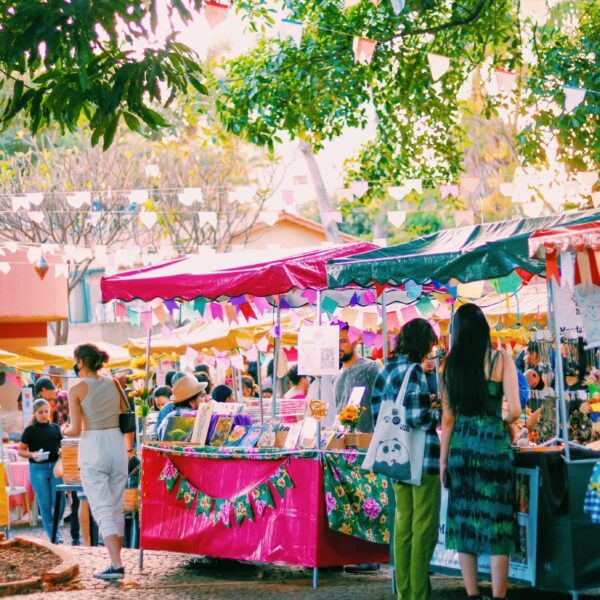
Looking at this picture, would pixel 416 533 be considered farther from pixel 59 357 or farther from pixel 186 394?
pixel 59 357

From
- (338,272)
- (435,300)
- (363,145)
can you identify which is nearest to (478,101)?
Answer: (363,145)

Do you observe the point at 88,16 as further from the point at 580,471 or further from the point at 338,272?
the point at 580,471

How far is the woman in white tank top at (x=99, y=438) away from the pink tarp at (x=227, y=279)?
758 mm

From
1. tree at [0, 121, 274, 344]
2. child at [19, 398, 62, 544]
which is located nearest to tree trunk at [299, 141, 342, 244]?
tree at [0, 121, 274, 344]

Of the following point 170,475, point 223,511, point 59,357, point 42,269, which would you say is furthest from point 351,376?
point 42,269

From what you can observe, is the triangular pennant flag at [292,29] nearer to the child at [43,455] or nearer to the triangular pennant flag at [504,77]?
the triangular pennant flag at [504,77]

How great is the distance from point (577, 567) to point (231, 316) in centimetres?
635

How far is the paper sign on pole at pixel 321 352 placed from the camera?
8977mm

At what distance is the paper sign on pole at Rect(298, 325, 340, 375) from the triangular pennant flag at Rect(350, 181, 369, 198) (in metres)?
9.08

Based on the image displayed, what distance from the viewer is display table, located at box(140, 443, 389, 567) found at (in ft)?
29.3

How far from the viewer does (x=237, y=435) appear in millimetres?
9836

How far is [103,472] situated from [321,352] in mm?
Answer: 2195

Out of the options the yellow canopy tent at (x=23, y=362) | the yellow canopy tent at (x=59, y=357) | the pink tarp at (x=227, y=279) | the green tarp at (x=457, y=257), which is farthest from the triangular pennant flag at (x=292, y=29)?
the yellow canopy tent at (x=59, y=357)

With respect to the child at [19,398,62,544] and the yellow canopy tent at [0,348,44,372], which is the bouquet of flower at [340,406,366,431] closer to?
the child at [19,398,62,544]
